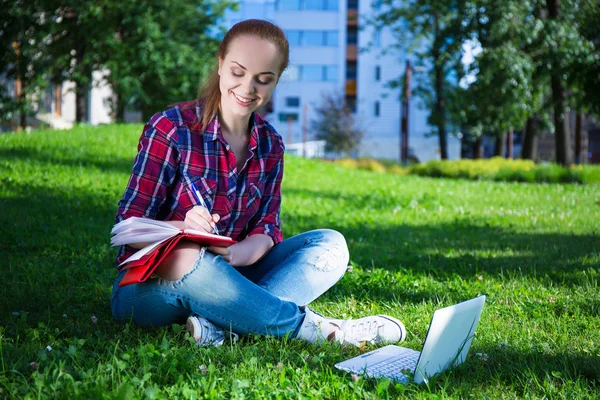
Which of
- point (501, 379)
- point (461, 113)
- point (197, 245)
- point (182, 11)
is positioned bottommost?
point (501, 379)

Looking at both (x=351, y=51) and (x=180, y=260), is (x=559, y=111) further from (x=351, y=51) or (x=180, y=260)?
(x=351, y=51)

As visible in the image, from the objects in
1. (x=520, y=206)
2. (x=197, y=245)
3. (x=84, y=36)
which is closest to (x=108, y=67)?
(x=84, y=36)

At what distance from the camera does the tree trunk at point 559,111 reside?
18.4 meters

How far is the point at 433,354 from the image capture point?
2.60 metres

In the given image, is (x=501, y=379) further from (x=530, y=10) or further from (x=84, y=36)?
(x=84, y=36)

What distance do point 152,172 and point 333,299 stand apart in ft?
4.96

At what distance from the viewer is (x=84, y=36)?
2152 centimetres

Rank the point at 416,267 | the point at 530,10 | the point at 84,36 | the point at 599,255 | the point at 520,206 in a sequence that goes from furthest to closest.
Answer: the point at 84,36, the point at 530,10, the point at 520,206, the point at 599,255, the point at 416,267

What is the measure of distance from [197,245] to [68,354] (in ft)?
2.31

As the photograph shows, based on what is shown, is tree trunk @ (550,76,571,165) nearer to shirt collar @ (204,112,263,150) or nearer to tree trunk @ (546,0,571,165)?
tree trunk @ (546,0,571,165)

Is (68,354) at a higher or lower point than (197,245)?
lower

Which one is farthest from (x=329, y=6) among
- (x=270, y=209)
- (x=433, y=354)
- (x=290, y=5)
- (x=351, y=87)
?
(x=433, y=354)

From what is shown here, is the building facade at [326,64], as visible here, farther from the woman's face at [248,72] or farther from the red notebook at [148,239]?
the red notebook at [148,239]

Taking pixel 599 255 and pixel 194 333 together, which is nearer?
pixel 194 333
